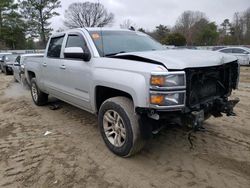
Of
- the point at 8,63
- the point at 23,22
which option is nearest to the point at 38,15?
the point at 23,22

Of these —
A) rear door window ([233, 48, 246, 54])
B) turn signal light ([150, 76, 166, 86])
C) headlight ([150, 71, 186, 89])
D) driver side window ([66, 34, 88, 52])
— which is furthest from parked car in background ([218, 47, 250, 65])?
turn signal light ([150, 76, 166, 86])

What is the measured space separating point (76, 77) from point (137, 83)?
1.73 metres

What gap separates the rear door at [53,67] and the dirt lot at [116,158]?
83 cm

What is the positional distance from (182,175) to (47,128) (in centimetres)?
309

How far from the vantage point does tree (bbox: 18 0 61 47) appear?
147 ft

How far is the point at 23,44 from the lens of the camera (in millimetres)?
47125

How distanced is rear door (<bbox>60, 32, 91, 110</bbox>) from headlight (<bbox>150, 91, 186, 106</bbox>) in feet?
4.92

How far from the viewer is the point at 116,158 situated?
3926 millimetres

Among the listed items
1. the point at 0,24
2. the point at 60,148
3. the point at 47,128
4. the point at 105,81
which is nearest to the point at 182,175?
the point at 105,81

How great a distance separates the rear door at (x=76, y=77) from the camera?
14.6ft

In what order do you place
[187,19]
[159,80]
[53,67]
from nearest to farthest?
[159,80] → [53,67] → [187,19]

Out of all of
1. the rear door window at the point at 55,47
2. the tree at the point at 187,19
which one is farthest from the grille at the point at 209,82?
Result: the tree at the point at 187,19

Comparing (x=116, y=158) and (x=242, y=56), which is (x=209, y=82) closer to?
(x=116, y=158)

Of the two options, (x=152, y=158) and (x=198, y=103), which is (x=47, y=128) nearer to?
(x=152, y=158)
